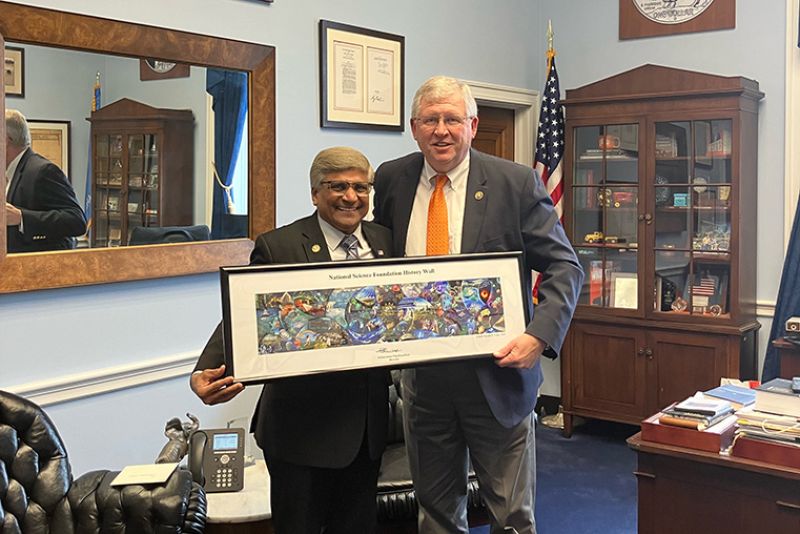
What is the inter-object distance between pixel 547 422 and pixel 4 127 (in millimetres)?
3674

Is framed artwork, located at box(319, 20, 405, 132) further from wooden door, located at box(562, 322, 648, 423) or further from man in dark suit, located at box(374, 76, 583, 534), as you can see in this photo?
man in dark suit, located at box(374, 76, 583, 534)

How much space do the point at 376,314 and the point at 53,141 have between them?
60.1 inches

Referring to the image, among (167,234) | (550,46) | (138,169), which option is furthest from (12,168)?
(550,46)

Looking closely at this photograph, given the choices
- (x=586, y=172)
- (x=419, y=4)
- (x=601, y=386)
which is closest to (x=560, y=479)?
(x=601, y=386)

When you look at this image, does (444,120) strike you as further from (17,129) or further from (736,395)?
(17,129)

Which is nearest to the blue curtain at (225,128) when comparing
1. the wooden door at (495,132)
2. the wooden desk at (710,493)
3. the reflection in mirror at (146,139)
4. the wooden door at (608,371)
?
the reflection in mirror at (146,139)

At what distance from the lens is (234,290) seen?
1.84 meters

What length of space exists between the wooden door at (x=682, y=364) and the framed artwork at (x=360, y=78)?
1.89 m

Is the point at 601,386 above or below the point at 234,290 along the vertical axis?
below

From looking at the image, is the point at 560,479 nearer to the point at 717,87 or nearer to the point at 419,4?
the point at 717,87

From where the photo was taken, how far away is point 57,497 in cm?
235

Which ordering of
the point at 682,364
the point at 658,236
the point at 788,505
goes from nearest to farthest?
1. the point at 788,505
2. the point at 682,364
3. the point at 658,236

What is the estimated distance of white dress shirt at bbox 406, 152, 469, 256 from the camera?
6.91ft

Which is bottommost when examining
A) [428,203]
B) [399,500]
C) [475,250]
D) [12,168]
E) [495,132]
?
[399,500]
